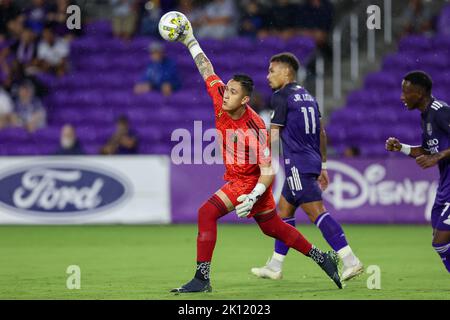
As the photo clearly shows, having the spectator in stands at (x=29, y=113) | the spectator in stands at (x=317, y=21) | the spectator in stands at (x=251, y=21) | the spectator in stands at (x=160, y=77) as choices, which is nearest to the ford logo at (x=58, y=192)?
the spectator in stands at (x=29, y=113)

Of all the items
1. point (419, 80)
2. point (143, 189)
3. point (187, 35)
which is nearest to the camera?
point (419, 80)

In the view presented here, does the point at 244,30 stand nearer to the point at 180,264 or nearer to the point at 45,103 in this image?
the point at 45,103

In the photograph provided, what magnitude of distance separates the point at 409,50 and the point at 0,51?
334 inches

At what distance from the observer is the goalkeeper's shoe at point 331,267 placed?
859cm

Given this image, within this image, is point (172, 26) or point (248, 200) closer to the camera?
point (248, 200)

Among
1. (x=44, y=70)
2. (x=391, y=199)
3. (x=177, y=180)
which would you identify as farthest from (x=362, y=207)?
(x=44, y=70)

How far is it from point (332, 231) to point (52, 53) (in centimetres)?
1126

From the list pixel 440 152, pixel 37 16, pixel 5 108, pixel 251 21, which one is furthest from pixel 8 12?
pixel 440 152

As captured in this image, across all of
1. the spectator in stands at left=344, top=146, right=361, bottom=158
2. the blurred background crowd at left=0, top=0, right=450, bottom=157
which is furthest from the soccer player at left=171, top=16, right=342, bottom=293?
the blurred background crowd at left=0, top=0, right=450, bottom=157

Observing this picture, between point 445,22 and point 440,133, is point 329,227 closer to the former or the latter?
point 440,133

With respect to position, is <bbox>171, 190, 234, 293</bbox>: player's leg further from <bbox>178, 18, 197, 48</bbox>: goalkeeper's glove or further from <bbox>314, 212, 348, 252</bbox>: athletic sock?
<bbox>178, 18, 197, 48</bbox>: goalkeeper's glove

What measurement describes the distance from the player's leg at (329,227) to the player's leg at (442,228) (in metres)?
0.79

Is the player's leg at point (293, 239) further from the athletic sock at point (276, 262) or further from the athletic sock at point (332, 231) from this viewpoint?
the athletic sock at point (276, 262)

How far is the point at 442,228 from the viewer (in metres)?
8.58
